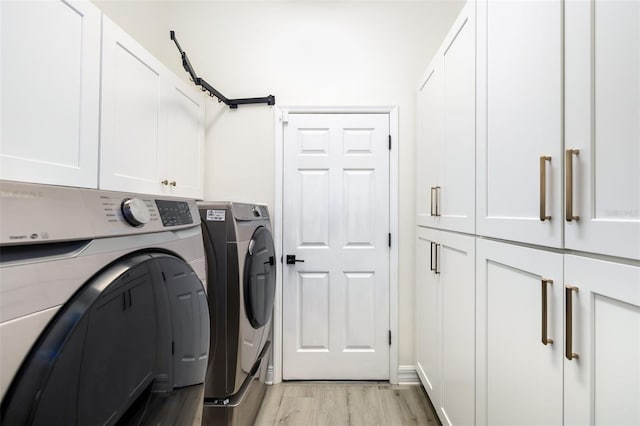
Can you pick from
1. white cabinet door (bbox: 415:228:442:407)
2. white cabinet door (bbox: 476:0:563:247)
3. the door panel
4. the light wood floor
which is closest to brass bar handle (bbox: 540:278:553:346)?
white cabinet door (bbox: 476:0:563:247)

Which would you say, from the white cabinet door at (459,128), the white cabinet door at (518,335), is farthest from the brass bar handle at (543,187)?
the white cabinet door at (459,128)

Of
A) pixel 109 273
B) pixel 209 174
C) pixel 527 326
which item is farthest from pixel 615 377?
pixel 209 174

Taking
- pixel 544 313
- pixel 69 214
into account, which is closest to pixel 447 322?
pixel 544 313

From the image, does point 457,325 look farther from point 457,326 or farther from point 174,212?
point 174,212

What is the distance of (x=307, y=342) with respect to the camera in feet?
7.42

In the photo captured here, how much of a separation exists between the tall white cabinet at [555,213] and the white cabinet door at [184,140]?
5.14 feet

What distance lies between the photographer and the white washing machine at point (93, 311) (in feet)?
1.55

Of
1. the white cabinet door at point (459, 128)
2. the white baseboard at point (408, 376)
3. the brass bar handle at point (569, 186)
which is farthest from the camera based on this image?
the white baseboard at point (408, 376)

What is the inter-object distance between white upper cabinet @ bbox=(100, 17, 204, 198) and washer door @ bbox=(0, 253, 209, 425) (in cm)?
79

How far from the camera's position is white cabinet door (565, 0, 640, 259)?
1.99 feet

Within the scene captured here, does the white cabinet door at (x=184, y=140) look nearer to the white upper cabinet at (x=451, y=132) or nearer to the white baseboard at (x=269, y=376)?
the white baseboard at (x=269, y=376)

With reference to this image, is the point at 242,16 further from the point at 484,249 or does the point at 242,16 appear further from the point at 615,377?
the point at 615,377

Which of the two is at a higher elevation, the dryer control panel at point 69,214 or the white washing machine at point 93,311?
the dryer control panel at point 69,214

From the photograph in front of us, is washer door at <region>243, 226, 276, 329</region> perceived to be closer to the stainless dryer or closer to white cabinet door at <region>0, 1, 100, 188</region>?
the stainless dryer
